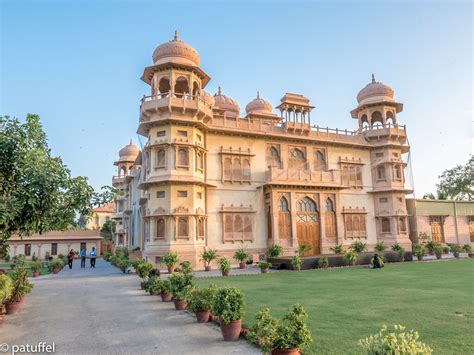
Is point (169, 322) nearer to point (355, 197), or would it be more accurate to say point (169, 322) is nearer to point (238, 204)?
point (238, 204)

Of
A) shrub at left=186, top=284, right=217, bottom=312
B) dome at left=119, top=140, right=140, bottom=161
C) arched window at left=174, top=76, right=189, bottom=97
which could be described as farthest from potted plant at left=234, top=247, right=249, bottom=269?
dome at left=119, top=140, right=140, bottom=161

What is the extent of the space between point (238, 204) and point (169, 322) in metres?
17.0

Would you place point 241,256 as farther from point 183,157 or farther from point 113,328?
point 113,328

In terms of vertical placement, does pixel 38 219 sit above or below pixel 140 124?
below

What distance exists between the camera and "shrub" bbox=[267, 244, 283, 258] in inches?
934

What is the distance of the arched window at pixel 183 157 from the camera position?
23469mm

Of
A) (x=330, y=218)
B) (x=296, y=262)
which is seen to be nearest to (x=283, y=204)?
(x=330, y=218)

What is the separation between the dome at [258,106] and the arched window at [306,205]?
1115 centimetres

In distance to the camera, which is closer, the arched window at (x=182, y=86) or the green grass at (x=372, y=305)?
the green grass at (x=372, y=305)

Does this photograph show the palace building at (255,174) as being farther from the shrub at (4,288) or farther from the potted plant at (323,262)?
the shrub at (4,288)

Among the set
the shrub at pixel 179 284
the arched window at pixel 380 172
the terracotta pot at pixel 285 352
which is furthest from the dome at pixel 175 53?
the terracotta pot at pixel 285 352

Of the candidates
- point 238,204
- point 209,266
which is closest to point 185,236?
point 209,266

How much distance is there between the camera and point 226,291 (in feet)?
24.5

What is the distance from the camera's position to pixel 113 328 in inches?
332
